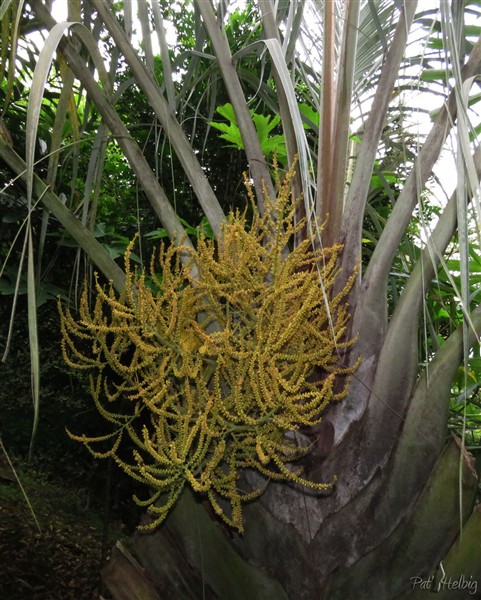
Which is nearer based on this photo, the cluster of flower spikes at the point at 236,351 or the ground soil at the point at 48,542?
the cluster of flower spikes at the point at 236,351

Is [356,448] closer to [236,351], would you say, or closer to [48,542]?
[236,351]

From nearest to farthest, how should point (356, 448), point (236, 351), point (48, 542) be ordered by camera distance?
1. point (236, 351)
2. point (356, 448)
3. point (48, 542)

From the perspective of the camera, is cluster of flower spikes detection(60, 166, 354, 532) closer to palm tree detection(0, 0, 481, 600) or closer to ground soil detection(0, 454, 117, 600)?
palm tree detection(0, 0, 481, 600)

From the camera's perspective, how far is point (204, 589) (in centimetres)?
121

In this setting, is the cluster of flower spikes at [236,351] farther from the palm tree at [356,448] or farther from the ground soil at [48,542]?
the ground soil at [48,542]

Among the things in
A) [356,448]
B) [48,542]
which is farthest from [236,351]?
[48,542]

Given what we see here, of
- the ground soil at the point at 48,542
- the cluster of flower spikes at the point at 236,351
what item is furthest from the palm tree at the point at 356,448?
the ground soil at the point at 48,542

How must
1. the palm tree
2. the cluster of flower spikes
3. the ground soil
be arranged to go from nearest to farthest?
the cluster of flower spikes, the palm tree, the ground soil

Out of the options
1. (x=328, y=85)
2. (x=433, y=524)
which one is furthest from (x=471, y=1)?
(x=433, y=524)

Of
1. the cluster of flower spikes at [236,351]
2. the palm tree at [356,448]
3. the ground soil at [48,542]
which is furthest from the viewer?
the ground soil at [48,542]

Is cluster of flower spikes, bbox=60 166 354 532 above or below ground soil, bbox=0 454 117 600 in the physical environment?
above

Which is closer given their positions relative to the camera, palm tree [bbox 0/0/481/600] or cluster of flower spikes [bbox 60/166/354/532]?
cluster of flower spikes [bbox 60/166/354/532]

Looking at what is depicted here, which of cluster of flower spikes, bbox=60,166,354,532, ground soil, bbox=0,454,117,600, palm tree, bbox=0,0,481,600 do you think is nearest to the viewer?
cluster of flower spikes, bbox=60,166,354,532

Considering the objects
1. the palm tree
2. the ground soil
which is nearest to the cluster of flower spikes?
the palm tree
